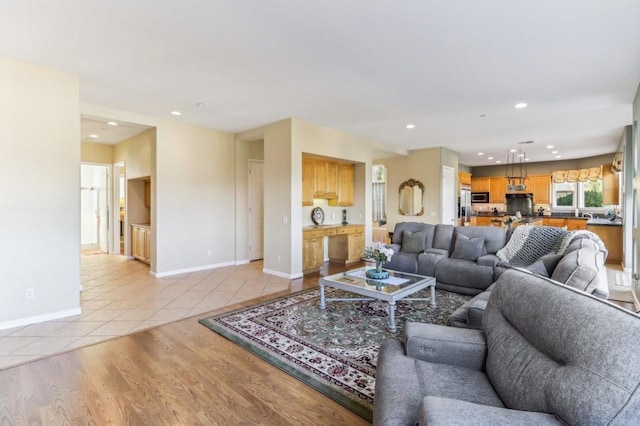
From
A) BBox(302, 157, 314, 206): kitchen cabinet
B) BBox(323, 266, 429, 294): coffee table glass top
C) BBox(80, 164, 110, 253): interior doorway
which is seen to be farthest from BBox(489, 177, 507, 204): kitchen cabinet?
BBox(80, 164, 110, 253): interior doorway

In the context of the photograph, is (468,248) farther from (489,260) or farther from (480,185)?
(480,185)

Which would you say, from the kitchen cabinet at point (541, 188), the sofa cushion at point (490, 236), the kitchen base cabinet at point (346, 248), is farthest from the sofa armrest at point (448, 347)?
the kitchen cabinet at point (541, 188)

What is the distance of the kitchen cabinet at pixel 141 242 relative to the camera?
667cm

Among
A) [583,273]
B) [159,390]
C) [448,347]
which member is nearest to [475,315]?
[448,347]

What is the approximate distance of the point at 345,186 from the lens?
24.0 feet

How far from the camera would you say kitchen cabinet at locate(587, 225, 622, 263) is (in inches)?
272

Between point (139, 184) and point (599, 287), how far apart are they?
8308mm

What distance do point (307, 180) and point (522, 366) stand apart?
5.40m

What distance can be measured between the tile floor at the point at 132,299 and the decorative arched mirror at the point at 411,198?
4.11 meters

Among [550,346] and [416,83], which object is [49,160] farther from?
[550,346]

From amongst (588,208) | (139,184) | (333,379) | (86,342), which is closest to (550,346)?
(333,379)

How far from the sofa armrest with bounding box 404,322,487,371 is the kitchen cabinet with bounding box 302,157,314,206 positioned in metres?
4.74

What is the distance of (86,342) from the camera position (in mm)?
3092

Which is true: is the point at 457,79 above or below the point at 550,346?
above
